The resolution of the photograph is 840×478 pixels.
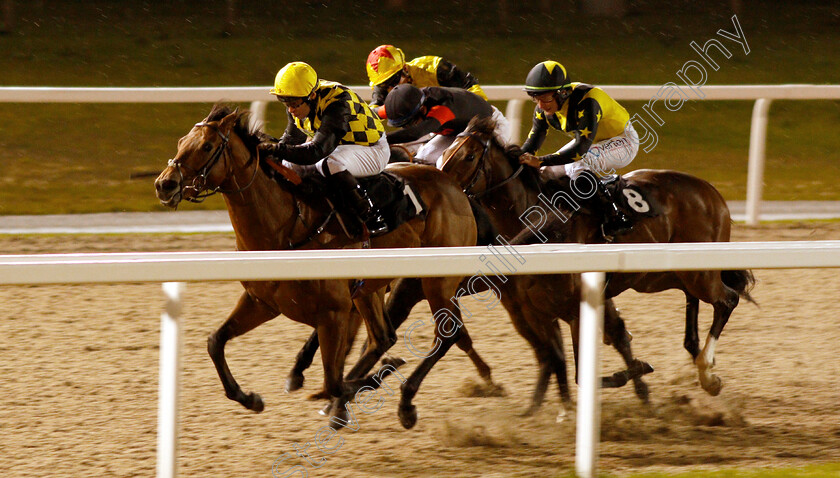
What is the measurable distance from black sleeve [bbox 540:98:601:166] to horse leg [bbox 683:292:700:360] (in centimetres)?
86

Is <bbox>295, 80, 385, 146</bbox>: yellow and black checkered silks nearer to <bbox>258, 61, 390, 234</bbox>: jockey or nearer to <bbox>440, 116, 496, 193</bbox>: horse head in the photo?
<bbox>258, 61, 390, 234</bbox>: jockey

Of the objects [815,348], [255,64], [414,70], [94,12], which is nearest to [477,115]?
[414,70]

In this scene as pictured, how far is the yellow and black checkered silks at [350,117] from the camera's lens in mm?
4633

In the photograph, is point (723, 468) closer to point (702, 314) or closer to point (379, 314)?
point (379, 314)

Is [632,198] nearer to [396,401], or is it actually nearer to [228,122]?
[396,401]

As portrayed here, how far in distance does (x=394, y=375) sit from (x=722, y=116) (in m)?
8.47

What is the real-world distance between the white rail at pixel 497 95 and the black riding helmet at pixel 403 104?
1915 mm

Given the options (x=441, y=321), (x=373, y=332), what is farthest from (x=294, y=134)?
(x=441, y=321)

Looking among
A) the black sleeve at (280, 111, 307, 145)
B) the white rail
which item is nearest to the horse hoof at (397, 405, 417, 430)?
the black sleeve at (280, 111, 307, 145)

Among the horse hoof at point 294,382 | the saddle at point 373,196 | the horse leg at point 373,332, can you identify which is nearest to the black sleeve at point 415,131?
the saddle at point 373,196

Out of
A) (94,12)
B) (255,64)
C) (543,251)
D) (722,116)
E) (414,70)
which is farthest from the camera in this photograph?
(94,12)

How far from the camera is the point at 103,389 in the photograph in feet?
14.9

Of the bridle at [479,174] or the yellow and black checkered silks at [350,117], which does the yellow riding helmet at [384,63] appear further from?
the yellow and black checkered silks at [350,117]

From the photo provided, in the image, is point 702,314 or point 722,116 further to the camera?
point 722,116
